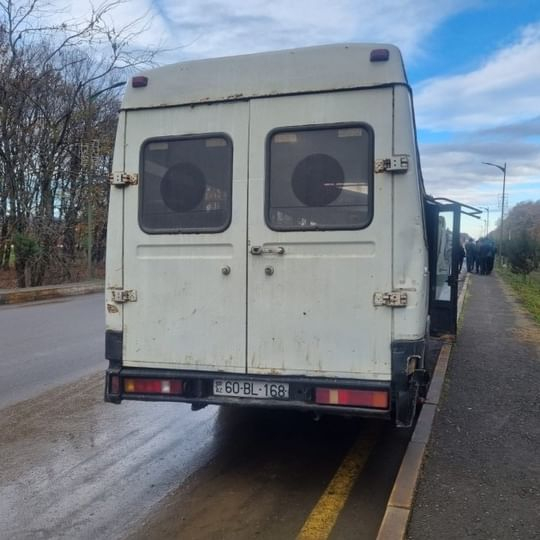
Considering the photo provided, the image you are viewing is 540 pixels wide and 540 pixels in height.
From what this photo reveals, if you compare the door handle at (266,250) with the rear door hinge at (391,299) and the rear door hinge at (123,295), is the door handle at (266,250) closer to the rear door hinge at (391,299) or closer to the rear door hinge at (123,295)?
the rear door hinge at (391,299)

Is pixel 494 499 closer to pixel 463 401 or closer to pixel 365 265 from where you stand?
pixel 365 265

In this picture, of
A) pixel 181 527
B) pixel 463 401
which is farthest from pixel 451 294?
pixel 181 527

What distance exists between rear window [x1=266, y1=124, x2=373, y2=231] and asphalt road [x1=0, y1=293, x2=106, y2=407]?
13.2 ft

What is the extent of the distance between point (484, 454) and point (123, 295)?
3037 mm

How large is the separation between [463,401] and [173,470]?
3179 mm

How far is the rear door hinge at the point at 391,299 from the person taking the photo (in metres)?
4.12

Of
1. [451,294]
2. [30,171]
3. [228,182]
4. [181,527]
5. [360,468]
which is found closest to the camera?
[181,527]

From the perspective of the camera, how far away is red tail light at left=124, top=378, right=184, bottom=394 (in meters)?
4.54

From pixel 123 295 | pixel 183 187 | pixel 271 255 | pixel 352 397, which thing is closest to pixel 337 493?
pixel 352 397

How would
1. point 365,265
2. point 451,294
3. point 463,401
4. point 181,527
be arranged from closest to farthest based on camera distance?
point 181,527
point 365,265
point 463,401
point 451,294

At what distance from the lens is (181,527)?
3.76 m

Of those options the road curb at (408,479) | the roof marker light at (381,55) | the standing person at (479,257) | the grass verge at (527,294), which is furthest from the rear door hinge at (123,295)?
the standing person at (479,257)

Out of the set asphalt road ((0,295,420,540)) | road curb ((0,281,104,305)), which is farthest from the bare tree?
asphalt road ((0,295,420,540))

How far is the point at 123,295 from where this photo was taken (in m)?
4.70
